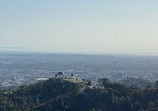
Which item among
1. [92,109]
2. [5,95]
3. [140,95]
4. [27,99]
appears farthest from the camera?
[5,95]

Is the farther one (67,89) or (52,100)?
(67,89)

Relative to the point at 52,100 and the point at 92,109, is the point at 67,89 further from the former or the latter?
the point at 92,109

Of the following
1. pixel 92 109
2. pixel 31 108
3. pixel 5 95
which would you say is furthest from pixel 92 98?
pixel 5 95

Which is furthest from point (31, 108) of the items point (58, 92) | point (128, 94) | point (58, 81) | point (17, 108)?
point (128, 94)

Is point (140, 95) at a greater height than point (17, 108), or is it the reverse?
point (140, 95)

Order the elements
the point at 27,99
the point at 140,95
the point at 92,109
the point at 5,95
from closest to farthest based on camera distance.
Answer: the point at 92,109
the point at 140,95
the point at 27,99
the point at 5,95

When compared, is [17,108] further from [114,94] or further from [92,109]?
[114,94]
